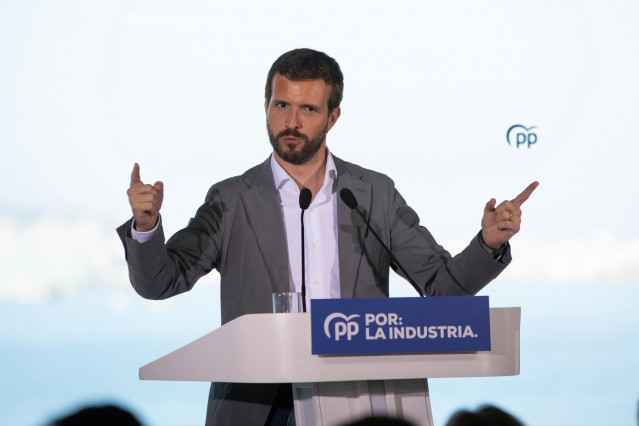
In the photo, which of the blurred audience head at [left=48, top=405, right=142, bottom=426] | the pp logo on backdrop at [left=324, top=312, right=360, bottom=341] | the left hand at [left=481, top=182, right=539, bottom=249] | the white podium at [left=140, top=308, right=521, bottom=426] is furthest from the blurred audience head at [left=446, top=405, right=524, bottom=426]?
the left hand at [left=481, top=182, right=539, bottom=249]

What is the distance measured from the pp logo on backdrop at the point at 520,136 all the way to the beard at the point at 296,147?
79.4 inches

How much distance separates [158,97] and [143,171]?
396 millimetres

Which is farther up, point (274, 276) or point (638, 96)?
point (638, 96)

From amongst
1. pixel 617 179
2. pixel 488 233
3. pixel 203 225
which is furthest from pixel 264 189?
pixel 617 179

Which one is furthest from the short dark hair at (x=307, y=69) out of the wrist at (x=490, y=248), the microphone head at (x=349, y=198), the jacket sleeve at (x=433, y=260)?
the wrist at (x=490, y=248)

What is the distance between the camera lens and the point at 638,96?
5.49 metres

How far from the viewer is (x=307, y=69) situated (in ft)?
11.2

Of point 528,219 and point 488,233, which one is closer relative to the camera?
point 488,233

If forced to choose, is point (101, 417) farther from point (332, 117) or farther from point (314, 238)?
point (332, 117)

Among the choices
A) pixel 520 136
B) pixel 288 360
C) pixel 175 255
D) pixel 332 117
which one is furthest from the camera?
pixel 520 136

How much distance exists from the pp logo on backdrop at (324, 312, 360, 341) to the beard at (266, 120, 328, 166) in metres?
1.10

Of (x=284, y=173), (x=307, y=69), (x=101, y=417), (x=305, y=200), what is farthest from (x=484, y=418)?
(x=307, y=69)

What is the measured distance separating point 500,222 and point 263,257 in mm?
768

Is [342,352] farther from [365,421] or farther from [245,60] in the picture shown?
[245,60]
